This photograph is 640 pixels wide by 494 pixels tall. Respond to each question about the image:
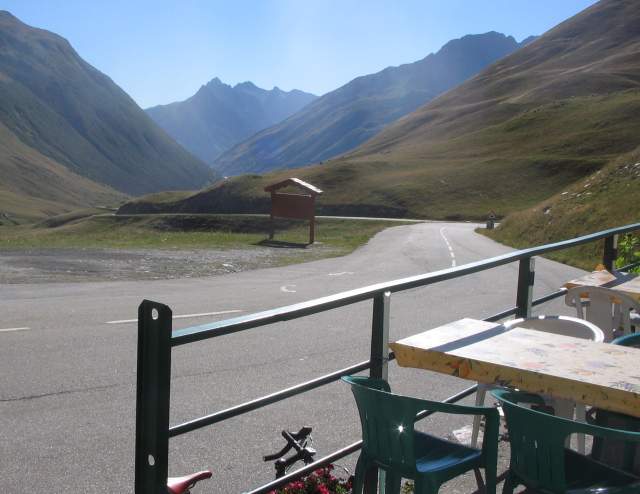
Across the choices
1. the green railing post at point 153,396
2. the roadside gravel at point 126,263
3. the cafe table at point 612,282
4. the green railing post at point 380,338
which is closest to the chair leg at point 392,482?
the green railing post at point 380,338

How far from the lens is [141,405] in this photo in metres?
2.25

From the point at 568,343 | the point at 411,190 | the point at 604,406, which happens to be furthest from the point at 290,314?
the point at 411,190

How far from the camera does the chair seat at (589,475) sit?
8.99ft

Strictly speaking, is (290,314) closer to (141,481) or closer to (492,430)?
(141,481)

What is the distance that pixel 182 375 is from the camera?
23.7ft

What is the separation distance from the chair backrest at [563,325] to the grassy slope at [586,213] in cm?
1684

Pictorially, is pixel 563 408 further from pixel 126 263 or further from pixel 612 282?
pixel 126 263

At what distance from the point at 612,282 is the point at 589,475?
352cm

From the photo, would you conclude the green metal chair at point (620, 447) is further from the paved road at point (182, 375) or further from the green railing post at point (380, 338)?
the paved road at point (182, 375)

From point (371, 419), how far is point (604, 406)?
0.95m

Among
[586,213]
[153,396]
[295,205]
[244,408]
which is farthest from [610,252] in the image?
[295,205]

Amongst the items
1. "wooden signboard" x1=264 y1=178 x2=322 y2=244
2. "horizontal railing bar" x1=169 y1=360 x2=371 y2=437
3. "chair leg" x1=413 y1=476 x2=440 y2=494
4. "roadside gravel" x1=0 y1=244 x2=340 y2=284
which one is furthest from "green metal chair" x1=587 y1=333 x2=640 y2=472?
"wooden signboard" x1=264 y1=178 x2=322 y2=244

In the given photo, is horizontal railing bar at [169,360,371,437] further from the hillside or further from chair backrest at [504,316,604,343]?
the hillside

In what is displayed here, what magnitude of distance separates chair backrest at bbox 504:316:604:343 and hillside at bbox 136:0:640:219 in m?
56.6
